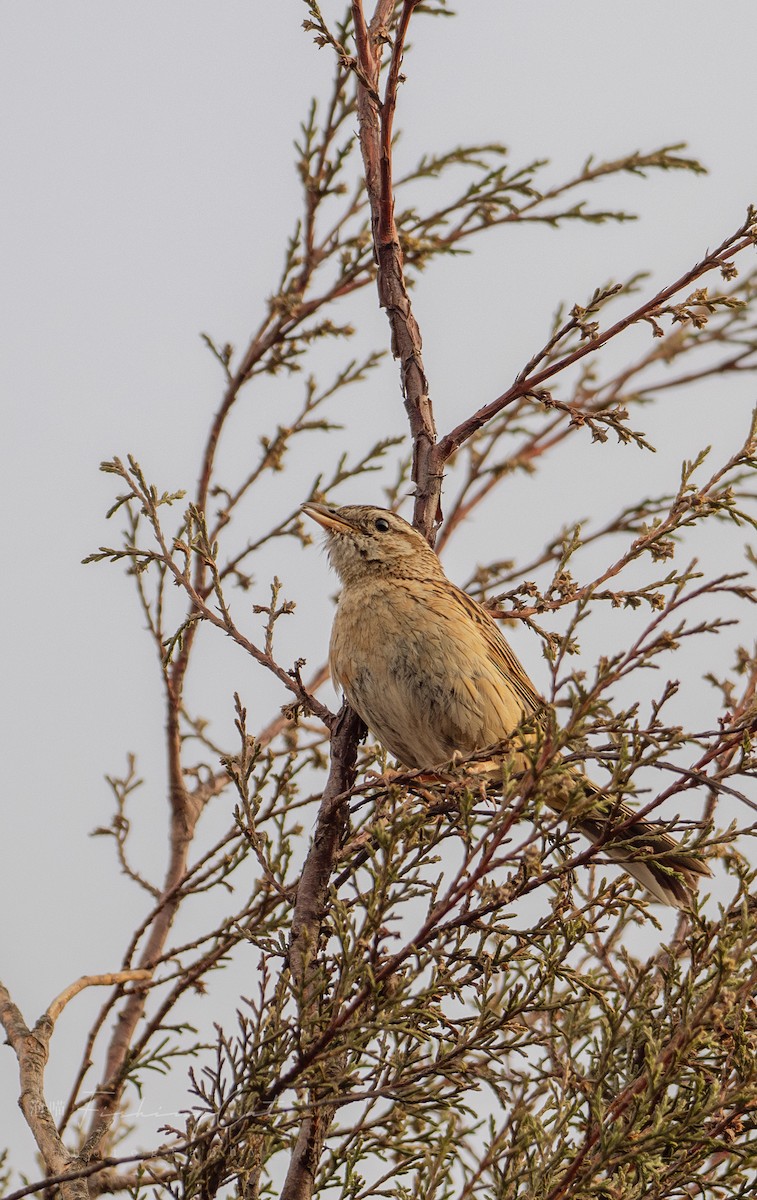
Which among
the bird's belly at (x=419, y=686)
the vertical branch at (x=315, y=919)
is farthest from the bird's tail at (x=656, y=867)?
the vertical branch at (x=315, y=919)

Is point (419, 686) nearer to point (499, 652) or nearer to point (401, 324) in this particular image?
point (499, 652)

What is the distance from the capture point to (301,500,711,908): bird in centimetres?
494

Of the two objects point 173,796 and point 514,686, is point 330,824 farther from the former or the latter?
point 173,796

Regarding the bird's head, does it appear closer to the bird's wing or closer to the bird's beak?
the bird's beak

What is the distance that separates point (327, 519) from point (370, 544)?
26cm

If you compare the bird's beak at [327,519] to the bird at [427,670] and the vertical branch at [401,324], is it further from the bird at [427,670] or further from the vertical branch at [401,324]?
the vertical branch at [401,324]

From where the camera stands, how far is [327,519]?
5.80 meters

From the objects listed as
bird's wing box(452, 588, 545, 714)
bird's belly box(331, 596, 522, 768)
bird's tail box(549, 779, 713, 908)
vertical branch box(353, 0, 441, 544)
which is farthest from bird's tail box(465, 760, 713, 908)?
vertical branch box(353, 0, 441, 544)

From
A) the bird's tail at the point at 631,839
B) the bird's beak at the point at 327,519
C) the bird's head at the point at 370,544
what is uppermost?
the bird's beak at the point at 327,519

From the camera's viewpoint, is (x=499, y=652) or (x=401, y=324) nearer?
(x=401, y=324)

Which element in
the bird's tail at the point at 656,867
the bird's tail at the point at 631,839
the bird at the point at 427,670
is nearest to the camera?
the bird's tail at the point at 631,839

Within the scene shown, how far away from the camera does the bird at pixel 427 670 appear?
4.94m

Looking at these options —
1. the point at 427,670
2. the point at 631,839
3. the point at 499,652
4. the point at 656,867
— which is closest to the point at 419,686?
the point at 427,670

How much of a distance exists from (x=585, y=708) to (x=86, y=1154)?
203 cm
